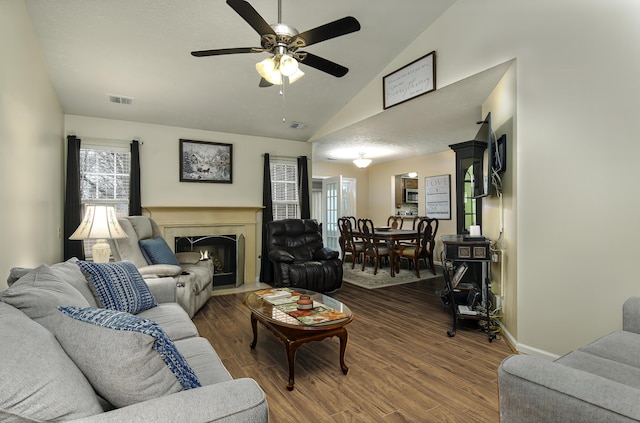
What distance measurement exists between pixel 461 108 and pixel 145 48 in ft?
11.6

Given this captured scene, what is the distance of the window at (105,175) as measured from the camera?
438 cm

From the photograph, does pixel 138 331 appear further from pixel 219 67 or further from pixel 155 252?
pixel 219 67

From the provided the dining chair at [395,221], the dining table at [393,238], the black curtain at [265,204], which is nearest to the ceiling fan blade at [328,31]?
the black curtain at [265,204]

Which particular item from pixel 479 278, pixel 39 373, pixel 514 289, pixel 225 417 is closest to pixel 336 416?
pixel 225 417

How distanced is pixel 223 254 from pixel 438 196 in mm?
4556

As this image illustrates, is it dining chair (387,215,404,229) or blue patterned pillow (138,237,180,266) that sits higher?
dining chair (387,215,404,229)

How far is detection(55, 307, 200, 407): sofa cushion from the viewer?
3.13 ft

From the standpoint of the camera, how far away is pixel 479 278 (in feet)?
12.5

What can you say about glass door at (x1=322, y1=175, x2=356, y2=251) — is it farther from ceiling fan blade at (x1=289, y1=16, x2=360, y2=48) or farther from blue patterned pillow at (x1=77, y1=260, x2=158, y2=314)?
blue patterned pillow at (x1=77, y1=260, x2=158, y2=314)

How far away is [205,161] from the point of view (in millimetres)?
5105

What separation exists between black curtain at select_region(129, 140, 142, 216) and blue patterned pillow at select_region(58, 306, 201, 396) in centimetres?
382

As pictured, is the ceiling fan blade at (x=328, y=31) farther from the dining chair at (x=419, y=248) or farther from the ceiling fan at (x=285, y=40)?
the dining chair at (x=419, y=248)

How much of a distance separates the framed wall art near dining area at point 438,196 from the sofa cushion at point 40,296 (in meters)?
6.57

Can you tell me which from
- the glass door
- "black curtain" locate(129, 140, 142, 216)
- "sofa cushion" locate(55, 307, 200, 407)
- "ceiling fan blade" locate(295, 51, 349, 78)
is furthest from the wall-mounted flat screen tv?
"black curtain" locate(129, 140, 142, 216)
